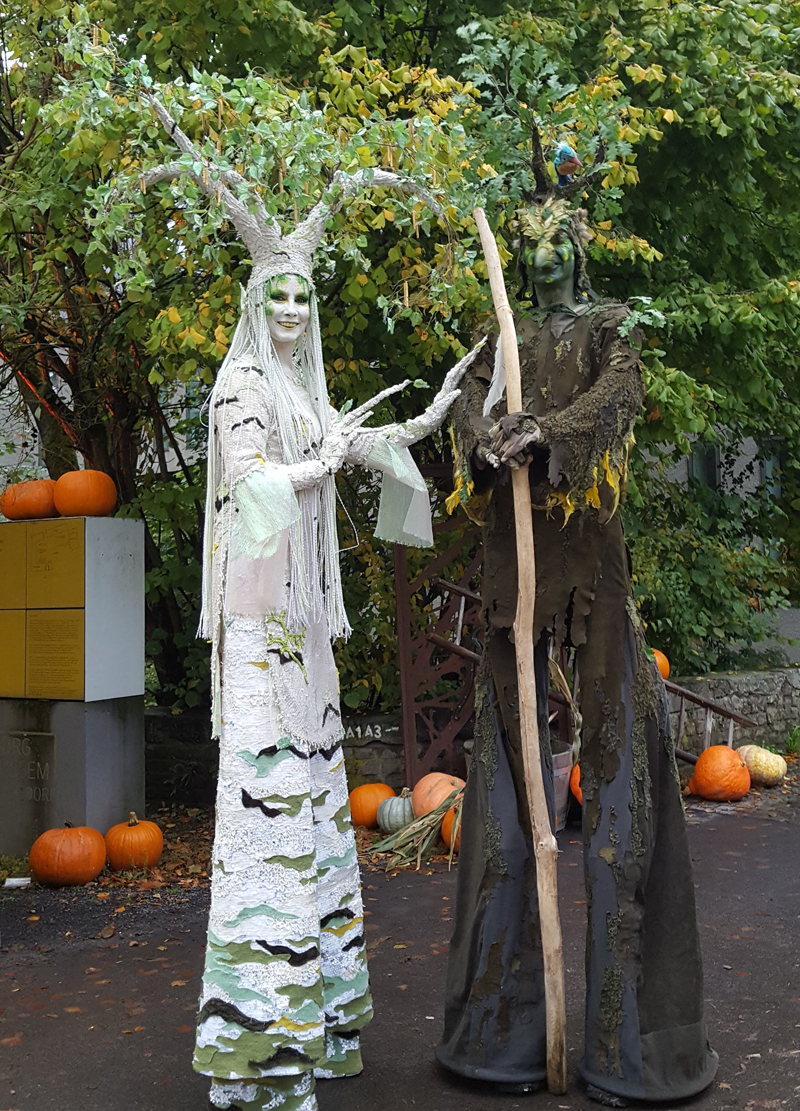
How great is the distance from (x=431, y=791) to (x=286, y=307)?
385 centimetres

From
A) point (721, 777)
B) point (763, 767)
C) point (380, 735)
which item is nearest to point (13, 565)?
point (380, 735)

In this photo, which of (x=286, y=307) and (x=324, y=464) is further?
(x=286, y=307)

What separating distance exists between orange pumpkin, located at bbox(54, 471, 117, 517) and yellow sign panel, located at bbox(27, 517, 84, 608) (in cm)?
17

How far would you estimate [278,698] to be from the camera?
10.2 ft

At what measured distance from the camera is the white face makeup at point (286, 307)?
10.6ft

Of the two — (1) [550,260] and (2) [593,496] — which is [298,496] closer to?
(2) [593,496]

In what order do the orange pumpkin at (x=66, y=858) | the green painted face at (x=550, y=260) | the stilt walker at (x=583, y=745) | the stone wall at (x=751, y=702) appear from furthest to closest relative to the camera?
the stone wall at (x=751, y=702) < the orange pumpkin at (x=66, y=858) < the green painted face at (x=550, y=260) < the stilt walker at (x=583, y=745)

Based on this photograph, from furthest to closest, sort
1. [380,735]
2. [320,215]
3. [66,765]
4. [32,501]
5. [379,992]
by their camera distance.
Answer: [380,735]
[32,501]
[66,765]
[379,992]
[320,215]

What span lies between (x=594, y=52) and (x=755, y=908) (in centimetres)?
489

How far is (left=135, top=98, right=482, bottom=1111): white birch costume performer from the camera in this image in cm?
298

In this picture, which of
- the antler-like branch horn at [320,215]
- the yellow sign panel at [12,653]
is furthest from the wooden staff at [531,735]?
the yellow sign panel at [12,653]

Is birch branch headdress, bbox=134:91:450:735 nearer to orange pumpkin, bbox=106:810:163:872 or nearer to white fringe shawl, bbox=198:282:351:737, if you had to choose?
white fringe shawl, bbox=198:282:351:737

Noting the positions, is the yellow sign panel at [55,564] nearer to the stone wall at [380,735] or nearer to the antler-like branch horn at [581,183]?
the stone wall at [380,735]

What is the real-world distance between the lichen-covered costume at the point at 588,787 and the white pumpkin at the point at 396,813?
322 centimetres
